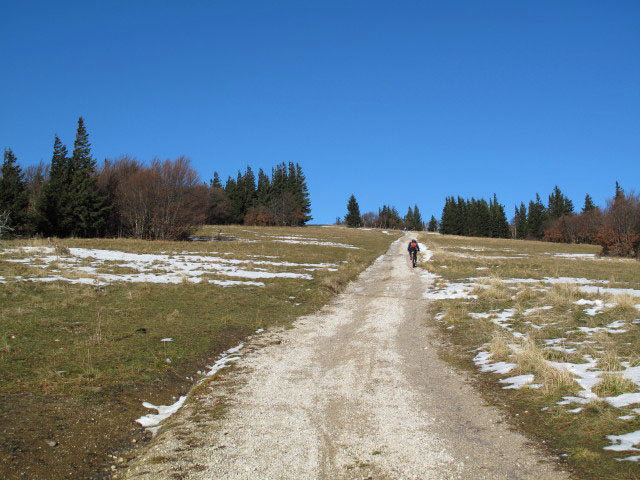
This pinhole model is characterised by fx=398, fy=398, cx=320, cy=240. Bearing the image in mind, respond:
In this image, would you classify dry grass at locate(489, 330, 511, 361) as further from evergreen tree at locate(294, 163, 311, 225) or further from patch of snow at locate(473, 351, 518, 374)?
evergreen tree at locate(294, 163, 311, 225)

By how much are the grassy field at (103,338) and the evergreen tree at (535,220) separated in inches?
4840

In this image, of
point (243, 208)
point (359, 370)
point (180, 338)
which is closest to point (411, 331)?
point (359, 370)

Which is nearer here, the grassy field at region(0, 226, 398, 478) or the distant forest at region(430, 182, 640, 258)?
the grassy field at region(0, 226, 398, 478)

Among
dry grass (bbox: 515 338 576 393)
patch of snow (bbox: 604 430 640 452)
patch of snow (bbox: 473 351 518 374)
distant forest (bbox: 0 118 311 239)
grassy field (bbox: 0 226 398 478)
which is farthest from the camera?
distant forest (bbox: 0 118 311 239)

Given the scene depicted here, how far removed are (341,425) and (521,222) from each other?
14909 cm

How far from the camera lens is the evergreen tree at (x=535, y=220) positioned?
125500 millimetres

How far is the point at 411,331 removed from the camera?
11750mm

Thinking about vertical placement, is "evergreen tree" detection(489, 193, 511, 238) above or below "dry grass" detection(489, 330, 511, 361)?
above

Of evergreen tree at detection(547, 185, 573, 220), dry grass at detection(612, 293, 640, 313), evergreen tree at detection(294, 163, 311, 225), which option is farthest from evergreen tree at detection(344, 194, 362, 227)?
dry grass at detection(612, 293, 640, 313)

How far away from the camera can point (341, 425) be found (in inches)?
223

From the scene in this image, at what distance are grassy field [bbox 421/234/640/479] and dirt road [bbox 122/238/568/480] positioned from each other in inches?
20.9

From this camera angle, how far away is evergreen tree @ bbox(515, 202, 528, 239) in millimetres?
132975

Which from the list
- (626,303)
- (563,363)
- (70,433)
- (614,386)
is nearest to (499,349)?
(563,363)

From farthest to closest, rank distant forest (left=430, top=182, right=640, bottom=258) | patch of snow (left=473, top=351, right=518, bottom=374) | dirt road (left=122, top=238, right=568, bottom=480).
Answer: distant forest (left=430, top=182, right=640, bottom=258), patch of snow (left=473, top=351, right=518, bottom=374), dirt road (left=122, top=238, right=568, bottom=480)
